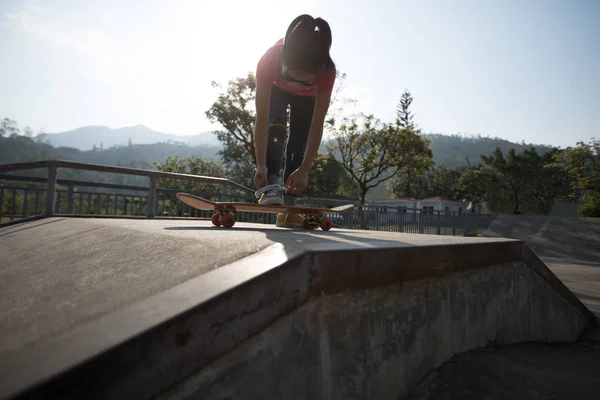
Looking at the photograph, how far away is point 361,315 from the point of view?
146 cm

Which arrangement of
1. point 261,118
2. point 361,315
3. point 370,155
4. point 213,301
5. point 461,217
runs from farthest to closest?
point 370,155
point 461,217
point 261,118
point 361,315
point 213,301

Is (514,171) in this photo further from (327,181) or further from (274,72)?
(274,72)

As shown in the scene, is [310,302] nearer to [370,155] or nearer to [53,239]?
[53,239]

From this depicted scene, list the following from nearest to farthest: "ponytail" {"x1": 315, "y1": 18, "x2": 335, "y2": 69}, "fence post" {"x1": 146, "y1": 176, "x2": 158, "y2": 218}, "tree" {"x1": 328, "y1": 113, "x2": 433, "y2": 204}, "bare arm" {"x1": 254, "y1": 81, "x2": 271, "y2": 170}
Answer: "ponytail" {"x1": 315, "y1": 18, "x2": 335, "y2": 69} < "bare arm" {"x1": 254, "y1": 81, "x2": 271, "y2": 170} < "fence post" {"x1": 146, "y1": 176, "x2": 158, "y2": 218} < "tree" {"x1": 328, "y1": 113, "x2": 433, "y2": 204}

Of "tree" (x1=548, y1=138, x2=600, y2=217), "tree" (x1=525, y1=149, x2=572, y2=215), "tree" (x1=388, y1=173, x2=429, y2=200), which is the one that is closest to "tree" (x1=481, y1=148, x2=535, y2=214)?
"tree" (x1=525, y1=149, x2=572, y2=215)

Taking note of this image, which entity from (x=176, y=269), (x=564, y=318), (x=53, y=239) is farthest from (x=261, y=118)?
(x=564, y=318)

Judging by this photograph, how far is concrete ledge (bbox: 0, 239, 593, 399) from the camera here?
0.78m

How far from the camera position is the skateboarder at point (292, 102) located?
9.64ft

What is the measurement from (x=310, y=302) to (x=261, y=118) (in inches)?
95.9

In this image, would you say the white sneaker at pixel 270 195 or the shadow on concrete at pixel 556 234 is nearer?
the white sneaker at pixel 270 195

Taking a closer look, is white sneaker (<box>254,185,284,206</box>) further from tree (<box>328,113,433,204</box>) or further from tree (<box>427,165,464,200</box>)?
tree (<box>427,165,464,200</box>)

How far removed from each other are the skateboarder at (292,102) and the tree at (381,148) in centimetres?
2408

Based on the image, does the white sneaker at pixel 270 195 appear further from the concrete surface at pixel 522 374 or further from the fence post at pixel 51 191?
the fence post at pixel 51 191

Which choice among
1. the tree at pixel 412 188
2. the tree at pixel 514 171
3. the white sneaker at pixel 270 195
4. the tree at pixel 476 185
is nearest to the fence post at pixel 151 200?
the white sneaker at pixel 270 195
